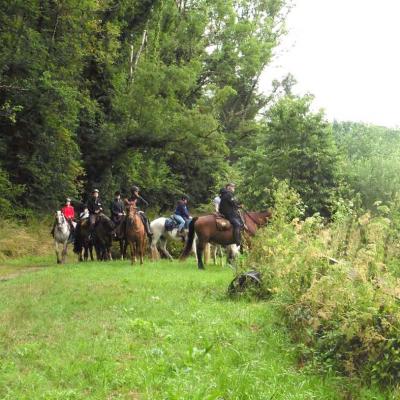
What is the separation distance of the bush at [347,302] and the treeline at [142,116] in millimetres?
11602

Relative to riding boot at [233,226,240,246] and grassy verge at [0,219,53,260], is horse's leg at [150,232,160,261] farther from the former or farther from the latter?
grassy verge at [0,219,53,260]

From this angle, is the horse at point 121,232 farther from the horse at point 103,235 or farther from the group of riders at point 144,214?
the horse at point 103,235

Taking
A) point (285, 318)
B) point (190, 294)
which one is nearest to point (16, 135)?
point (190, 294)

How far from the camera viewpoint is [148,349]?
6.96 meters

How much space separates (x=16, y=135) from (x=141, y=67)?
31.2 ft

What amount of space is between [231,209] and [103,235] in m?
6.57

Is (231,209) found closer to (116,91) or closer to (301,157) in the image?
(301,157)

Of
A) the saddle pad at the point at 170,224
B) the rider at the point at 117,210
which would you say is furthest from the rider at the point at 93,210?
the saddle pad at the point at 170,224

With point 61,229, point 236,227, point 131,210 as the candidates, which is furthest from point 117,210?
point 236,227

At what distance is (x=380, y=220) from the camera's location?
8.17 metres

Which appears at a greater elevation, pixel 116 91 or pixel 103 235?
pixel 116 91

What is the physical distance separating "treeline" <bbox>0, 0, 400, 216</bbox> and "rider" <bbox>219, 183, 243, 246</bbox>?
2.94 meters

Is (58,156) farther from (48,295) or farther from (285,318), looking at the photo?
(285,318)

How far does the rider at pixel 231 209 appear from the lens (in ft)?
55.8
